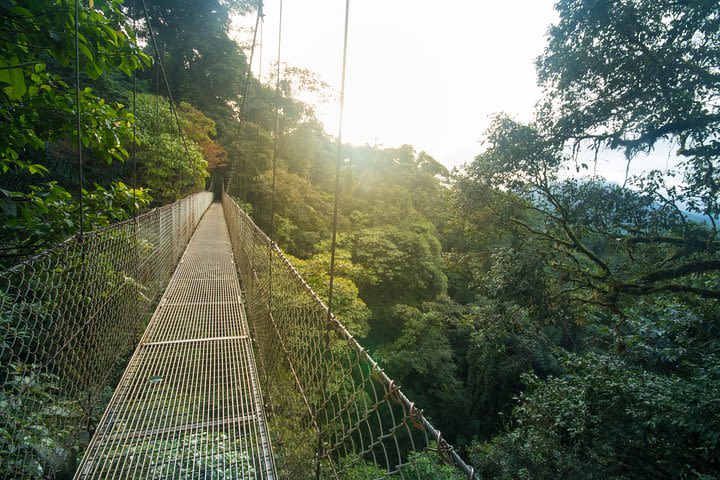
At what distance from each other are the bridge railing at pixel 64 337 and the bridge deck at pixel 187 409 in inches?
3.9

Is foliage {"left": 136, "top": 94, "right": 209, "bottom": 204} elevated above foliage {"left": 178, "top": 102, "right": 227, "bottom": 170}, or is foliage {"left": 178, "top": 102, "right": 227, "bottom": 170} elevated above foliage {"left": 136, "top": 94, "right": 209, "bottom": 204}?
foliage {"left": 178, "top": 102, "right": 227, "bottom": 170}

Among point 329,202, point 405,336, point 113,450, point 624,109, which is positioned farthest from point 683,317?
point 329,202

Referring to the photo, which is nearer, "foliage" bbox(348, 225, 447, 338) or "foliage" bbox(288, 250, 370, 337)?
"foliage" bbox(288, 250, 370, 337)

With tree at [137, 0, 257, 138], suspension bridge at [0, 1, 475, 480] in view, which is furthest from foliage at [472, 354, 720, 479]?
A: tree at [137, 0, 257, 138]

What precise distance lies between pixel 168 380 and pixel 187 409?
0.74 ft

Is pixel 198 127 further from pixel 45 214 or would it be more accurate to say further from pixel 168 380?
pixel 168 380

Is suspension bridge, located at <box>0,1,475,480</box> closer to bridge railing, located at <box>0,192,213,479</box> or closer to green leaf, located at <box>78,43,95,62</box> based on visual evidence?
bridge railing, located at <box>0,192,213,479</box>

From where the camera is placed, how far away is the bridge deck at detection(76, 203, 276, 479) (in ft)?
3.39

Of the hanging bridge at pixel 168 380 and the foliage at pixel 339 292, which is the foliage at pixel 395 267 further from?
the hanging bridge at pixel 168 380

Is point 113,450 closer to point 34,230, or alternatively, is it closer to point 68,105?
point 34,230

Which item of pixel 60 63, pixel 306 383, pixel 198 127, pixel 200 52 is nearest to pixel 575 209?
pixel 306 383

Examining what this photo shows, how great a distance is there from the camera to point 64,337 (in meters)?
0.94

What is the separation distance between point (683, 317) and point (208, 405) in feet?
12.9

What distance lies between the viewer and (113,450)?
41.5 inches
